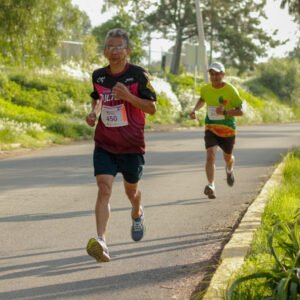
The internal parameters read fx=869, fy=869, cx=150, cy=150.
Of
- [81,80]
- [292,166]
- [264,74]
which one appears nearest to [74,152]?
[292,166]

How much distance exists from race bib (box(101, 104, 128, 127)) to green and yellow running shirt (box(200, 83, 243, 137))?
411 cm

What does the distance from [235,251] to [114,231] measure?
5.84ft

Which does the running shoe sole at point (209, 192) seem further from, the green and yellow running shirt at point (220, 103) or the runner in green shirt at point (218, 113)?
the green and yellow running shirt at point (220, 103)

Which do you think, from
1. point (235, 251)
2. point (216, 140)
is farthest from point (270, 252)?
point (216, 140)

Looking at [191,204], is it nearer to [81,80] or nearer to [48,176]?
[48,176]

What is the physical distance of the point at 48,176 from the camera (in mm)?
14016

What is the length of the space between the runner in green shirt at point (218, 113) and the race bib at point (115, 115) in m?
3.72

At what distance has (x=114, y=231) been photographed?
28.0 feet

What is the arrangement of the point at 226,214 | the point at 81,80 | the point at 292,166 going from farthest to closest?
the point at 81,80, the point at 292,166, the point at 226,214

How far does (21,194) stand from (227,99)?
300cm

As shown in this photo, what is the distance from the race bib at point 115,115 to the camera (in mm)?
6809

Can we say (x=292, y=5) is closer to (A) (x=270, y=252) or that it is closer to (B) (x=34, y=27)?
(B) (x=34, y=27)

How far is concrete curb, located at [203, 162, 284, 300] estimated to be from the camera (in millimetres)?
5764

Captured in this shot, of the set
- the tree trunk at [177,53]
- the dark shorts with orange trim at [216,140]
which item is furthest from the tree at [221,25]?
the dark shorts with orange trim at [216,140]
